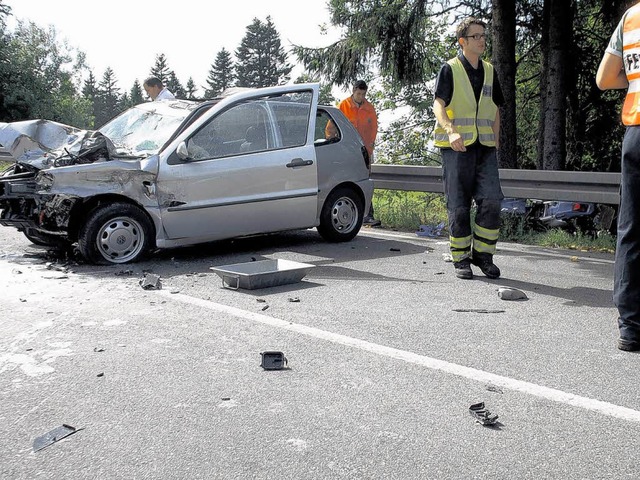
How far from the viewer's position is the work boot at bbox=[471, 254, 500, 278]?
707cm

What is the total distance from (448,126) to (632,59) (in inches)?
98.1

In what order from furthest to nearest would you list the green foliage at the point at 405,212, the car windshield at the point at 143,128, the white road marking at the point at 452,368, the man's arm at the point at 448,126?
the green foliage at the point at 405,212 → the car windshield at the point at 143,128 → the man's arm at the point at 448,126 → the white road marking at the point at 452,368

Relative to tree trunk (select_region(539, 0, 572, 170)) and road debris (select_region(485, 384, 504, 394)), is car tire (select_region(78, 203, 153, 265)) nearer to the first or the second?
road debris (select_region(485, 384, 504, 394))

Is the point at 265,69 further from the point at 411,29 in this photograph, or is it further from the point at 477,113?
the point at 477,113

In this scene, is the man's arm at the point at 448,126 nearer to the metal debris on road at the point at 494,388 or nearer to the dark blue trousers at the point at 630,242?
the dark blue trousers at the point at 630,242

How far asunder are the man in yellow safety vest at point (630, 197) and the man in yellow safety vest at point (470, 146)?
2.35m

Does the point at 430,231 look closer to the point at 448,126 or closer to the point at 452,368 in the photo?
the point at 448,126

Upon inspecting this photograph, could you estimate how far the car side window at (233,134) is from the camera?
8.12m

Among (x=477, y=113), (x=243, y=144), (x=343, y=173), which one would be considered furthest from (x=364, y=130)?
(x=477, y=113)

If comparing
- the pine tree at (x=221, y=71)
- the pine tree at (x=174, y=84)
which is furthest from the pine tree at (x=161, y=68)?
the pine tree at (x=221, y=71)

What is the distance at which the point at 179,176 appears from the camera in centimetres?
794

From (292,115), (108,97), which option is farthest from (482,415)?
(108,97)

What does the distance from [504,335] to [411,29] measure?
10857 mm

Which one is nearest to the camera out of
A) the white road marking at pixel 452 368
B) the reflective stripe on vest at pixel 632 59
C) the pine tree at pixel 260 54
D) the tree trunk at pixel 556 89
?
the white road marking at pixel 452 368
